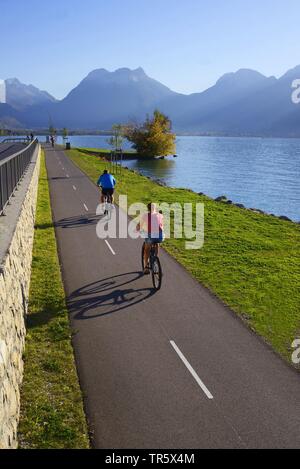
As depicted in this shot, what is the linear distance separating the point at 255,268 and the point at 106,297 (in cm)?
616

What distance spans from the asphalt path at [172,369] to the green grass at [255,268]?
0.63 meters

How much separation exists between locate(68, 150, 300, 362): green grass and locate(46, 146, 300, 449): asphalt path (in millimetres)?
633

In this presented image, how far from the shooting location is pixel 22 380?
8320mm

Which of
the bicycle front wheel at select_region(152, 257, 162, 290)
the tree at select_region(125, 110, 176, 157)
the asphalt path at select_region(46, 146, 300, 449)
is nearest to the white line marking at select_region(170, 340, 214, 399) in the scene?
the asphalt path at select_region(46, 146, 300, 449)

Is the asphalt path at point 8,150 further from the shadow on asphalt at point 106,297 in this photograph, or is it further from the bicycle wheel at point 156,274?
the bicycle wheel at point 156,274

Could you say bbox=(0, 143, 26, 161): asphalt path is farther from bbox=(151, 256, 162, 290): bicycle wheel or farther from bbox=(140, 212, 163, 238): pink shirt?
bbox=(151, 256, 162, 290): bicycle wheel

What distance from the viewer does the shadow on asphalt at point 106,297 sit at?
38.5ft

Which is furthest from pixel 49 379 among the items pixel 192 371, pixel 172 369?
pixel 192 371

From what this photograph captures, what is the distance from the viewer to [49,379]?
27.7 ft

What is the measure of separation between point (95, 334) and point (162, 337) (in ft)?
5.32

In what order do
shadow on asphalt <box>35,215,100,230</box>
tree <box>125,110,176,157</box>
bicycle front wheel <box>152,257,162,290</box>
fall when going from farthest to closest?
tree <box>125,110,176,157</box>
shadow on asphalt <box>35,215,100,230</box>
bicycle front wheel <box>152,257,162,290</box>

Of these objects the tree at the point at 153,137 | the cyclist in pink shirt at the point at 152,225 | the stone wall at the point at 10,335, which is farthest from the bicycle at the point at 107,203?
the tree at the point at 153,137

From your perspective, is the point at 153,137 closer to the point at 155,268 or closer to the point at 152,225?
the point at 152,225

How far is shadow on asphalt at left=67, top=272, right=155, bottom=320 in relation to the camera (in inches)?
463
